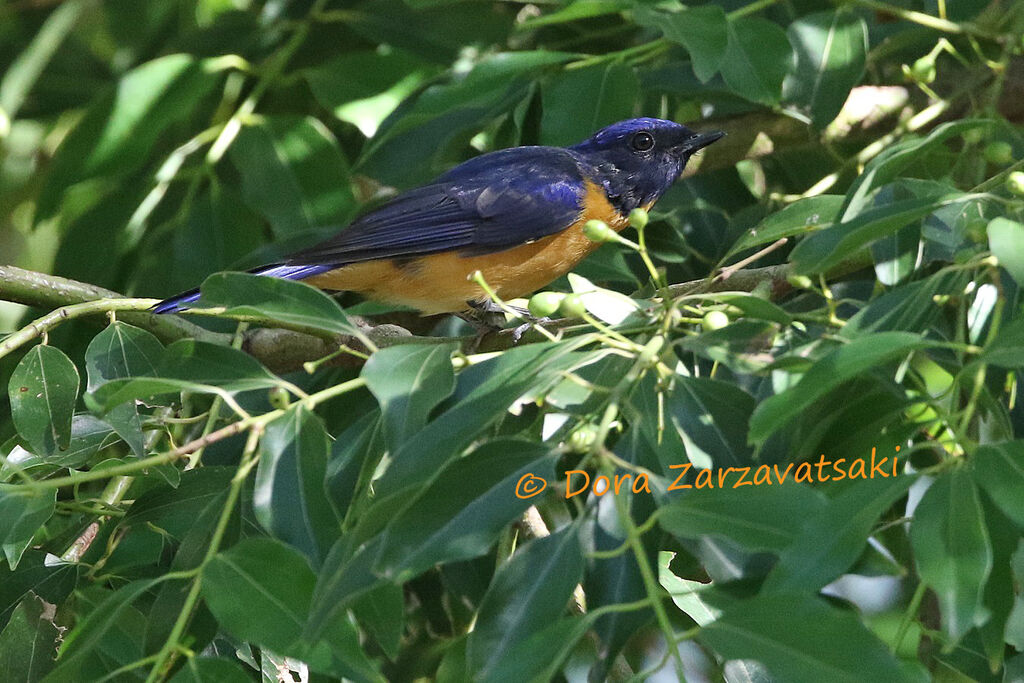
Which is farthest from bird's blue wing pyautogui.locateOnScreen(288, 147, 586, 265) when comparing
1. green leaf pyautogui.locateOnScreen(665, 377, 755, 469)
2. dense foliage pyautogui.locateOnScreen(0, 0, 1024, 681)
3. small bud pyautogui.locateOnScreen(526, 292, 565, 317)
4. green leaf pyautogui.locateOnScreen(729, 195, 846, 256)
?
green leaf pyautogui.locateOnScreen(665, 377, 755, 469)

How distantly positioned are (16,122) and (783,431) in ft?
13.6

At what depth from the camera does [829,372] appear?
140 cm

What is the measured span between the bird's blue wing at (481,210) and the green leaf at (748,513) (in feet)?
6.62

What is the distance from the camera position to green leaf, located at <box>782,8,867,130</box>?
2.91 metres

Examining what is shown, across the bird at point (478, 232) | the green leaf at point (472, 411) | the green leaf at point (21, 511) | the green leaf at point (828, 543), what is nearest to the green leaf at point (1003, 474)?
the green leaf at point (828, 543)

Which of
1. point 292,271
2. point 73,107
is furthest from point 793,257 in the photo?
point 73,107

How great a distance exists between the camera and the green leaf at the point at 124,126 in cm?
361

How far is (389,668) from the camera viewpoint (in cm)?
308

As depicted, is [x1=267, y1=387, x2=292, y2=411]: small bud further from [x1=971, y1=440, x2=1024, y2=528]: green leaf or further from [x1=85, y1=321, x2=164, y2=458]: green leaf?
[x1=971, y1=440, x2=1024, y2=528]: green leaf

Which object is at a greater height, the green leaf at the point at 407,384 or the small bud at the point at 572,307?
the green leaf at the point at 407,384

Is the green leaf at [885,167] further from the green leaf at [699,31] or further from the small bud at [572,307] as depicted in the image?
the green leaf at [699,31]

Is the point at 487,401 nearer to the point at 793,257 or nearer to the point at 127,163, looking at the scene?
the point at 793,257

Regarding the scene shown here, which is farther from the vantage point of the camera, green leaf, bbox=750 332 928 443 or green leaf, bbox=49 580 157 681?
green leaf, bbox=49 580 157 681

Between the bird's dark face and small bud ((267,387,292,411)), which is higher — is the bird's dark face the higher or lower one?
the lower one
